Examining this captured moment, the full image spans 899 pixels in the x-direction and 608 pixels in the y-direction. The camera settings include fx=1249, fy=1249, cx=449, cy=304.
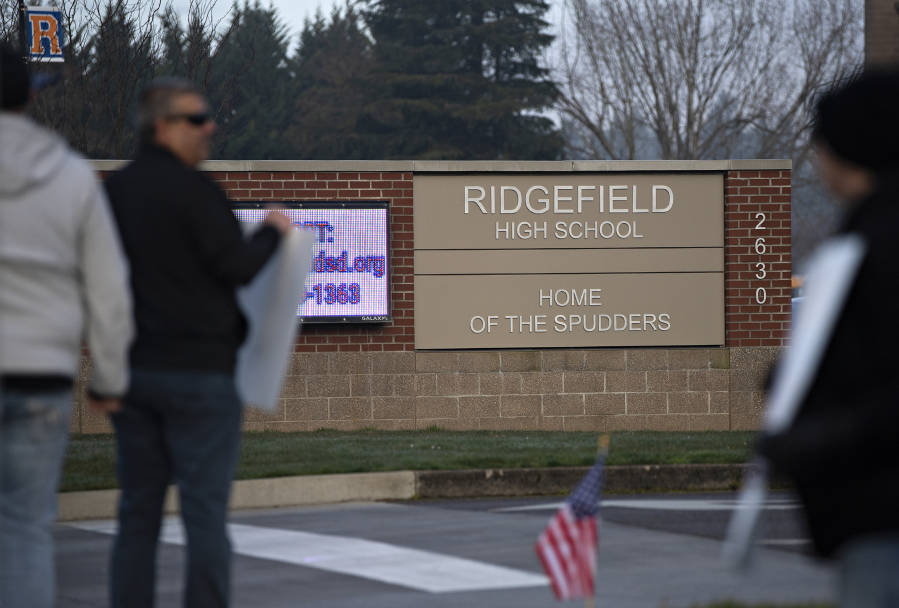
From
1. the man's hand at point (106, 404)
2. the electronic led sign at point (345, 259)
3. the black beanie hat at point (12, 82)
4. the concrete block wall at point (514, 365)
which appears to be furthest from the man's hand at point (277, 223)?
the concrete block wall at point (514, 365)

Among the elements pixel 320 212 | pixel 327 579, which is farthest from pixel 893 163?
pixel 320 212

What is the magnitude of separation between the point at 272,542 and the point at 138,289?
132 inches

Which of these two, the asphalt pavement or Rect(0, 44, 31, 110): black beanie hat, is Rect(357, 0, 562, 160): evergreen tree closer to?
the asphalt pavement

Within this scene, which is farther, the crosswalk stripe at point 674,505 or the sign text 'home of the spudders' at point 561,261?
the sign text 'home of the spudders' at point 561,261

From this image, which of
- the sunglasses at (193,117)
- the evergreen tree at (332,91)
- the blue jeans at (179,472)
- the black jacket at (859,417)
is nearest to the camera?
the black jacket at (859,417)

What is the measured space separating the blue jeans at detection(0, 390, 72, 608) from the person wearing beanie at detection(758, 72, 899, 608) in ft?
6.53

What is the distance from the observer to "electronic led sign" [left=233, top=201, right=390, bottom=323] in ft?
47.3

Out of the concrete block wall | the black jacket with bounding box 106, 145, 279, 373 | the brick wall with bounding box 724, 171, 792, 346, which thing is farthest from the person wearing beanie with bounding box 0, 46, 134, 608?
the brick wall with bounding box 724, 171, 792, 346

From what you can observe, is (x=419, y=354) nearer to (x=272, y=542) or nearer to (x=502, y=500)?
(x=502, y=500)

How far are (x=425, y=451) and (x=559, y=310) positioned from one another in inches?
170

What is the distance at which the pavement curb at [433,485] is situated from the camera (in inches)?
336

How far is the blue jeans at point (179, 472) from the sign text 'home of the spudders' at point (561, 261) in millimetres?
10624

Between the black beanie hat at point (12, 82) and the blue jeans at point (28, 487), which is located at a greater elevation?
the black beanie hat at point (12, 82)

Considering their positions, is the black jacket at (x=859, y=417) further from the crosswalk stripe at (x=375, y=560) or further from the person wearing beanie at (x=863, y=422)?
the crosswalk stripe at (x=375, y=560)
